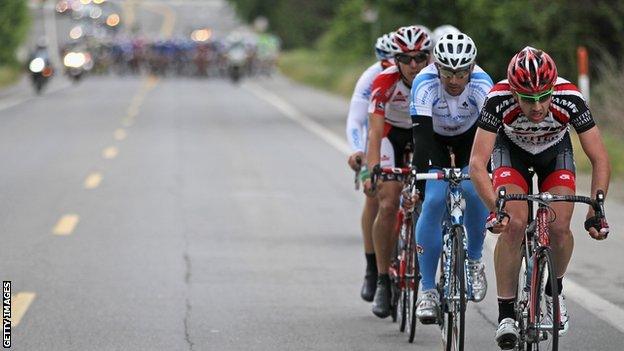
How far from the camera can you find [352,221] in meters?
15.7

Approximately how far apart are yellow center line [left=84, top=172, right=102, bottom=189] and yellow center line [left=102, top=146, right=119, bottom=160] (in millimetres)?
2983

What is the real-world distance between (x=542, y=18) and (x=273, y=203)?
12970 millimetres

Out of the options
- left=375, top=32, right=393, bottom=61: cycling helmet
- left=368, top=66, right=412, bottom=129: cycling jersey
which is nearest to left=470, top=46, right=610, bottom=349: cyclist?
left=368, top=66, right=412, bottom=129: cycling jersey

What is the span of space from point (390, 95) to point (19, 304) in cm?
266

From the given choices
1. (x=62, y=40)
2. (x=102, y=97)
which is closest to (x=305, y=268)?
(x=102, y=97)

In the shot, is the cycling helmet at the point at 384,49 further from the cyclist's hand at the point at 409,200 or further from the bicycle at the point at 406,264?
the cyclist's hand at the point at 409,200

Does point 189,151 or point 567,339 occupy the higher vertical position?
point 567,339

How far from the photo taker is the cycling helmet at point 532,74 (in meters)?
7.24

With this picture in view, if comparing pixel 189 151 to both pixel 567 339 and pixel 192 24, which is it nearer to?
pixel 567 339

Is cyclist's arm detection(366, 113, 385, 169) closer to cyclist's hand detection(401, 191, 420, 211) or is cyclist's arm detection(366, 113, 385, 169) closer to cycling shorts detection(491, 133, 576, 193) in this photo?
cyclist's hand detection(401, 191, 420, 211)

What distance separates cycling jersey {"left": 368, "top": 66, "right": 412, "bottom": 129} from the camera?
9.62 metres

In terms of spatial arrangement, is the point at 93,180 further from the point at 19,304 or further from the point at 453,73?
the point at 453,73

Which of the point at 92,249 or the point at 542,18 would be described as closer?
the point at 92,249

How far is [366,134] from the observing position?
10539mm
